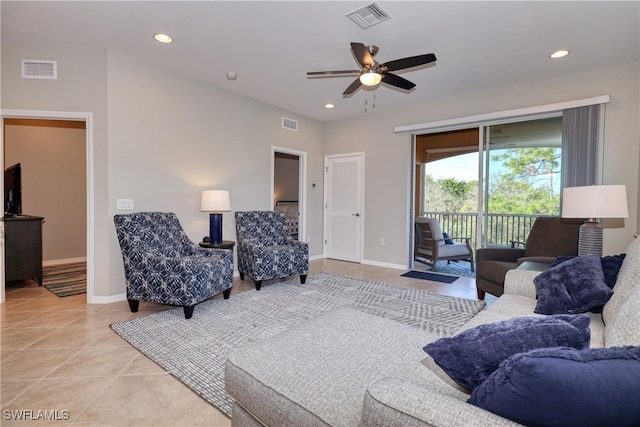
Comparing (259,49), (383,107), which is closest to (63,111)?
(259,49)

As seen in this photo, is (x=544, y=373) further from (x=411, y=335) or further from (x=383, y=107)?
(x=383, y=107)

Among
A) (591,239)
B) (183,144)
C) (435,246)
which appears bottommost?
(435,246)

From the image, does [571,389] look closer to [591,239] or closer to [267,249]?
[591,239]

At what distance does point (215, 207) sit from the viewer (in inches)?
148

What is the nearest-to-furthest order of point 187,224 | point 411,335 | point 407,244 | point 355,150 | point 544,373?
point 544,373 < point 411,335 < point 187,224 < point 407,244 < point 355,150

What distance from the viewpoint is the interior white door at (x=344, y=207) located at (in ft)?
18.4

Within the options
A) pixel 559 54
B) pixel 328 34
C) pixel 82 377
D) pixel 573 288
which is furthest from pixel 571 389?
pixel 559 54

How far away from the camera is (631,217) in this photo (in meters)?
3.43

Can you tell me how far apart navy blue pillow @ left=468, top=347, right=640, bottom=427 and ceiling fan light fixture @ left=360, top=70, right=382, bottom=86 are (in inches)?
102

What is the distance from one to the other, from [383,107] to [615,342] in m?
4.57

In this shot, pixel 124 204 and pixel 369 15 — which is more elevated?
pixel 369 15

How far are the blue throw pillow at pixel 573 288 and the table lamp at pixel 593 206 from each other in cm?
75

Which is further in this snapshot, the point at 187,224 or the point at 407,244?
the point at 407,244

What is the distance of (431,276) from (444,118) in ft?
7.75
